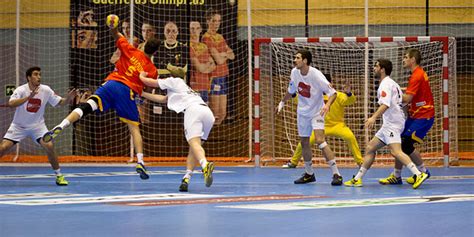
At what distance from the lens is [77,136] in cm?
2392

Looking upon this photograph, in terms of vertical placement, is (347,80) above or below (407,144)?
above

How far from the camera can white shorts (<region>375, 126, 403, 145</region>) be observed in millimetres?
13883

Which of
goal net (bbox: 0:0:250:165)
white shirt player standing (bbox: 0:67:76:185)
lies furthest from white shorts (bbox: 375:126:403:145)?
goal net (bbox: 0:0:250:165)

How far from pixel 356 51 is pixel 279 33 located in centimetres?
237

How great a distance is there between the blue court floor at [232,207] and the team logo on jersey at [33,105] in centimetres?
109

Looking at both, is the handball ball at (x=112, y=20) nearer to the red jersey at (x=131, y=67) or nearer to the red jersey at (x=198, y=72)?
the red jersey at (x=131, y=67)

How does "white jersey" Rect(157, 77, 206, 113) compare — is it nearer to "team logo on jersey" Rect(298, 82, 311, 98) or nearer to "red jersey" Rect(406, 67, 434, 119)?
"team logo on jersey" Rect(298, 82, 311, 98)

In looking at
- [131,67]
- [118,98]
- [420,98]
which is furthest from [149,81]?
[420,98]

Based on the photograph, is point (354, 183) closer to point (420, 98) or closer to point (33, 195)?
point (420, 98)

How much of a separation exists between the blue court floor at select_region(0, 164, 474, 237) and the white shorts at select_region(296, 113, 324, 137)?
2.61ft

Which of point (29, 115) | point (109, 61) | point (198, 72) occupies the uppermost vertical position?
point (109, 61)

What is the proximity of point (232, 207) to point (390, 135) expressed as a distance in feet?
13.5

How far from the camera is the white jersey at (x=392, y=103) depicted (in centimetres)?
1381

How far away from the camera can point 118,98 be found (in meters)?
14.2
